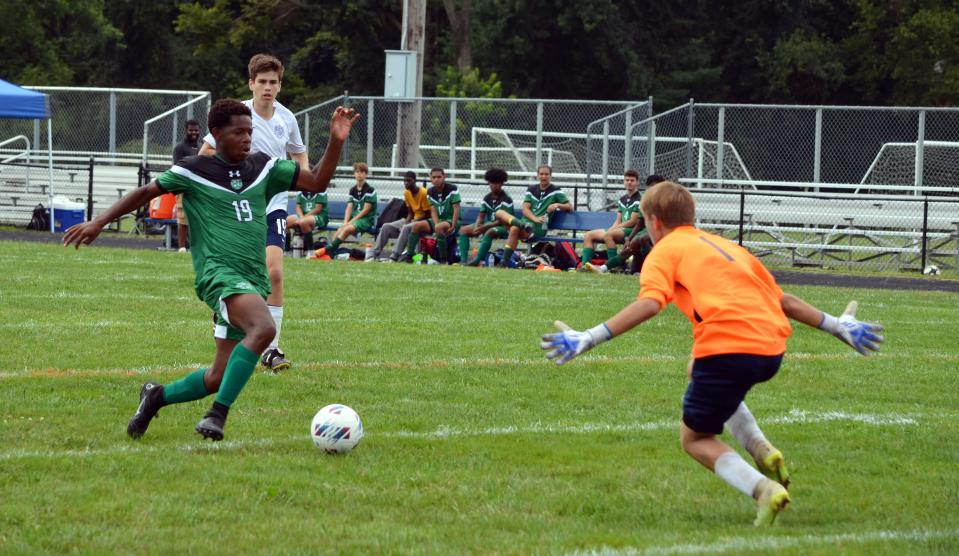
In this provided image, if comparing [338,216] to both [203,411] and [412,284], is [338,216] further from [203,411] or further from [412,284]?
[203,411]

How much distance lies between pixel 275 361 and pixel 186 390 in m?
2.11

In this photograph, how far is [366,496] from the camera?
17.9 ft

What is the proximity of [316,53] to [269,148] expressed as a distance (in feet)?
142

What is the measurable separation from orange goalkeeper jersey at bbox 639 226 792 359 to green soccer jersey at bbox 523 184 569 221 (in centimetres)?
1529

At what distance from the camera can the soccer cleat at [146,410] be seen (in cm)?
655

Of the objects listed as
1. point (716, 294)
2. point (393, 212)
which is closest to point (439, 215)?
point (393, 212)

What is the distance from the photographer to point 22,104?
75.5ft

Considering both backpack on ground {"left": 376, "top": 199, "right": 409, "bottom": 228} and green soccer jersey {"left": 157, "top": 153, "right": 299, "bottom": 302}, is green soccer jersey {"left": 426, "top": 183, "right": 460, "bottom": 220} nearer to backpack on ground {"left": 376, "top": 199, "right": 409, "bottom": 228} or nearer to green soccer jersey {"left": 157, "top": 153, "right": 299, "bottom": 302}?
backpack on ground {"left": 376, "top": 199, "right": 409, "bottom": 228}

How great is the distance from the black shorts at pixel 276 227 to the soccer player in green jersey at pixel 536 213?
36.7ft

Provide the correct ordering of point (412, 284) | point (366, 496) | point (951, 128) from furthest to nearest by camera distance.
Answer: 1. point (951, 128)
2. point (412, 284)
3. point (366, 496)

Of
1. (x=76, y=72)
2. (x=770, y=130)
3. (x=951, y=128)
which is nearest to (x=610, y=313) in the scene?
(x=770, y=130)

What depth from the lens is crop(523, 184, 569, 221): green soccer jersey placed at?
2055 centimetres

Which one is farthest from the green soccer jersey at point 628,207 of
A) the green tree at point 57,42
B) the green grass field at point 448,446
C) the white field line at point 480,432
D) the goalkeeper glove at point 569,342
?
the green tree at point 57,42

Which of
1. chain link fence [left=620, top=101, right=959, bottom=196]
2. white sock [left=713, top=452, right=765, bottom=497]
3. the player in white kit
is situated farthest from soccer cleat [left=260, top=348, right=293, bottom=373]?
chain link fence [left=620, top=101, right=959, bottom=196]
